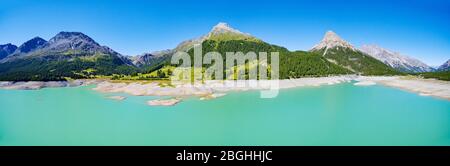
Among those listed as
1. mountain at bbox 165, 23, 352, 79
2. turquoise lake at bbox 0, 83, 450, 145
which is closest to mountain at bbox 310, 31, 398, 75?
mountain at bbox 165, 23, 352, 79

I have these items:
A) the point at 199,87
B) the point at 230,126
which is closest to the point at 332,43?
the point at 199,87

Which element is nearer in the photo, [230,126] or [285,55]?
[230,126]

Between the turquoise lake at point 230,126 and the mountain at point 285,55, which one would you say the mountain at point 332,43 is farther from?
the turquoise lake at point 230,126

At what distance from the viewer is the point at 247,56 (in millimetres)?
95875

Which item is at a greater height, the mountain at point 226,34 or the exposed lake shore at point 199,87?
the mountain at point 226,34

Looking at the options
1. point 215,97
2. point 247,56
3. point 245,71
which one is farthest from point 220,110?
point 247,56

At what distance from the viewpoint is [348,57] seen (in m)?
153

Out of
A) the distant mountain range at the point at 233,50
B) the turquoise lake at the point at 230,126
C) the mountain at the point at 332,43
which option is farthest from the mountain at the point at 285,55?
the mountain at the point at 332,43

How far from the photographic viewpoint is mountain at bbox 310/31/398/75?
431 ft

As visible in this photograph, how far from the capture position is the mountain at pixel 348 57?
132 metres

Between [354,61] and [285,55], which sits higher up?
[285,55]

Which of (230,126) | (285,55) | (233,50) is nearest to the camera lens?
(230,126)

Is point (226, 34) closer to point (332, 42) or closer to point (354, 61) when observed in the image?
point (354, 61)
